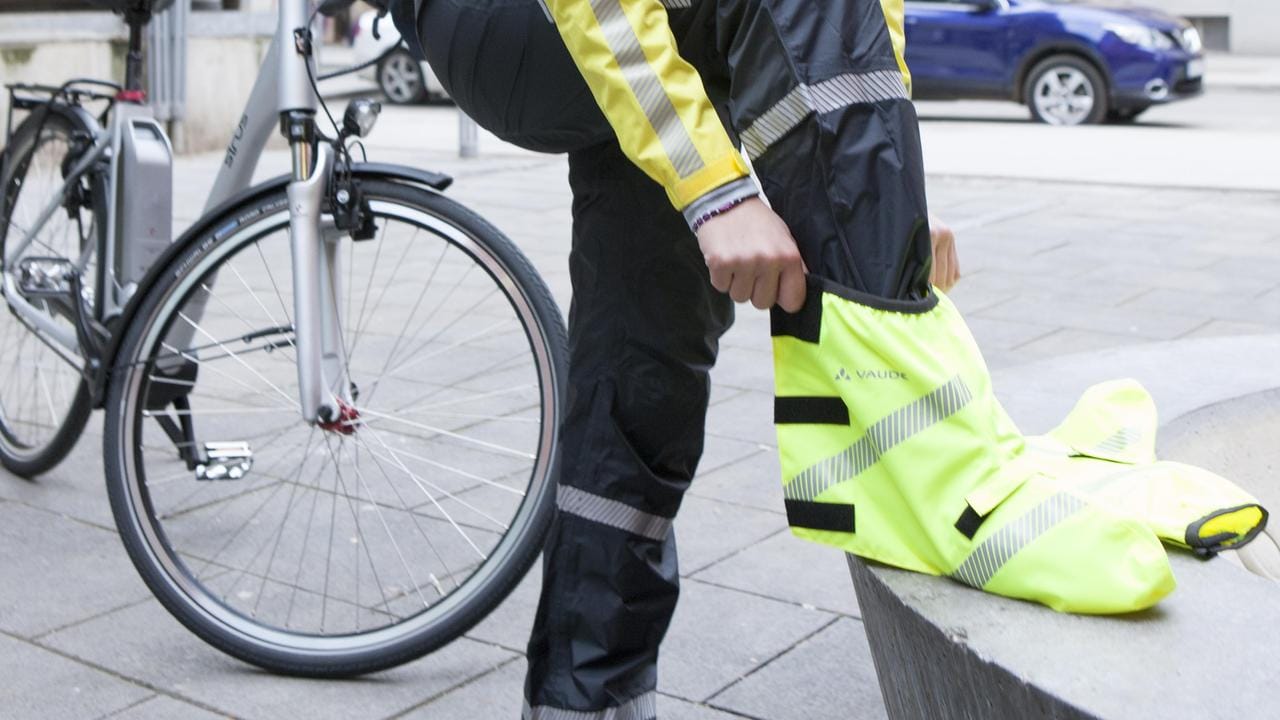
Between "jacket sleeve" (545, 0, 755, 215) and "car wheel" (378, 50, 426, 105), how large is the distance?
1542 centimetres

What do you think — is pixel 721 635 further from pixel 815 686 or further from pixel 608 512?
pixel 608 512

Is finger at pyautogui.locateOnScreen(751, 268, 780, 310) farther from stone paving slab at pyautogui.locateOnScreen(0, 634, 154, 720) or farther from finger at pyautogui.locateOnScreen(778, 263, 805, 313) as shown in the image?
stone paving slab at pyautogui.locateOnScreen(0, 634, 154, 720)

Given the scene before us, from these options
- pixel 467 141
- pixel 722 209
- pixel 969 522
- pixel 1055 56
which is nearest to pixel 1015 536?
pixel 969 522

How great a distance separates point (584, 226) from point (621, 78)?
1.32 ft

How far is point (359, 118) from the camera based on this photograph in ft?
8.95

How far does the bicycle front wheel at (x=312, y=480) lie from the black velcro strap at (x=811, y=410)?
872 millimetres

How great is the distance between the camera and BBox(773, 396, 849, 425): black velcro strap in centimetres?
177

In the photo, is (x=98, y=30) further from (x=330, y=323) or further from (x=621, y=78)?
(x=621, y=78)

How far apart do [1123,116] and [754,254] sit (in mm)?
13581

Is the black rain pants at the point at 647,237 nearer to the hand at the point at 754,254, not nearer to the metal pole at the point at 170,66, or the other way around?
the hand at the point at 754,254

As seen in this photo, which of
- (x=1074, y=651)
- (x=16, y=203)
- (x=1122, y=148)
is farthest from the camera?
(x=1122, y=148)

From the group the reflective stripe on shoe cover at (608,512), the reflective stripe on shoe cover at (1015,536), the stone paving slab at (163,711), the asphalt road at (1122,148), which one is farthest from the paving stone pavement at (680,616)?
the asphalt road at (1122,148)

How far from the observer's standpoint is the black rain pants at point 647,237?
1.73m

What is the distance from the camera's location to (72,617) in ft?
9.85
